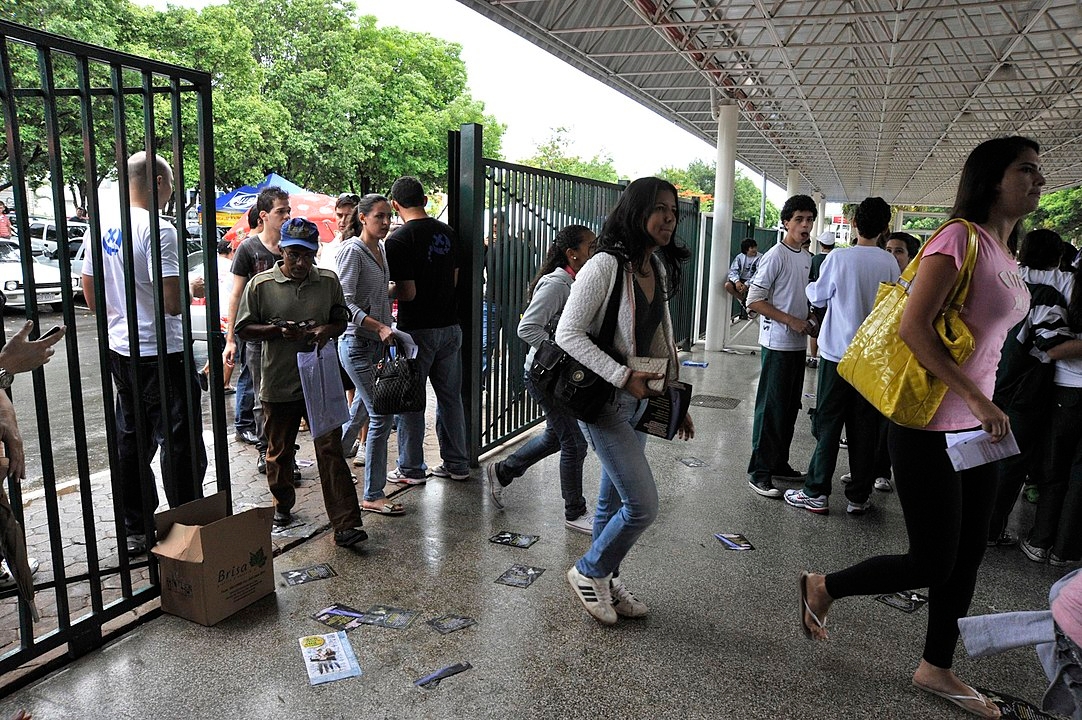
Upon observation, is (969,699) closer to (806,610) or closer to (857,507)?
(806,610)

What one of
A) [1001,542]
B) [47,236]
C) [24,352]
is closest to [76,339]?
[24,352]

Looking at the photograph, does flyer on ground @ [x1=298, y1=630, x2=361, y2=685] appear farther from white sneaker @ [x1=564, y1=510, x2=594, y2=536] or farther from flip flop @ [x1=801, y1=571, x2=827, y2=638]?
flip flop @ [x1=801, y1=571, x2=827, y2=638]

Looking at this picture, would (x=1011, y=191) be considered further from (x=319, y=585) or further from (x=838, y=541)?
(x=319, y=585)

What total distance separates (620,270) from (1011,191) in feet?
4.63

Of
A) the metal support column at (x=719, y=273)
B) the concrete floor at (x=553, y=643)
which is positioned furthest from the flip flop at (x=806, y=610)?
the metal support column at (x=719, y=273)

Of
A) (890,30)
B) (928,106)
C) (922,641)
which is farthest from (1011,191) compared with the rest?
(928,106)

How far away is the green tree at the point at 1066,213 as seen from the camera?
42.3 metres

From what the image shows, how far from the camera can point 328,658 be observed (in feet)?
10.3

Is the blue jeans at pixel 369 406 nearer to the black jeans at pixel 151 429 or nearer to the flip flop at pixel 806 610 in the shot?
the black jeans at pixel 151 429

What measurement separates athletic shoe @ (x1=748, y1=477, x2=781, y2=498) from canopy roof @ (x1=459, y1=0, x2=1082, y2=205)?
677 centimetres

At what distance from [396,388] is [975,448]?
310cm

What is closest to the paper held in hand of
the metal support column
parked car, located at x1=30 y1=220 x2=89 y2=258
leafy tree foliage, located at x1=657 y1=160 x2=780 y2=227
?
the metal support column

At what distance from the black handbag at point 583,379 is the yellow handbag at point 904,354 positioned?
0.95 m

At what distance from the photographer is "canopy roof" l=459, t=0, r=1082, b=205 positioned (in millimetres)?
10984
